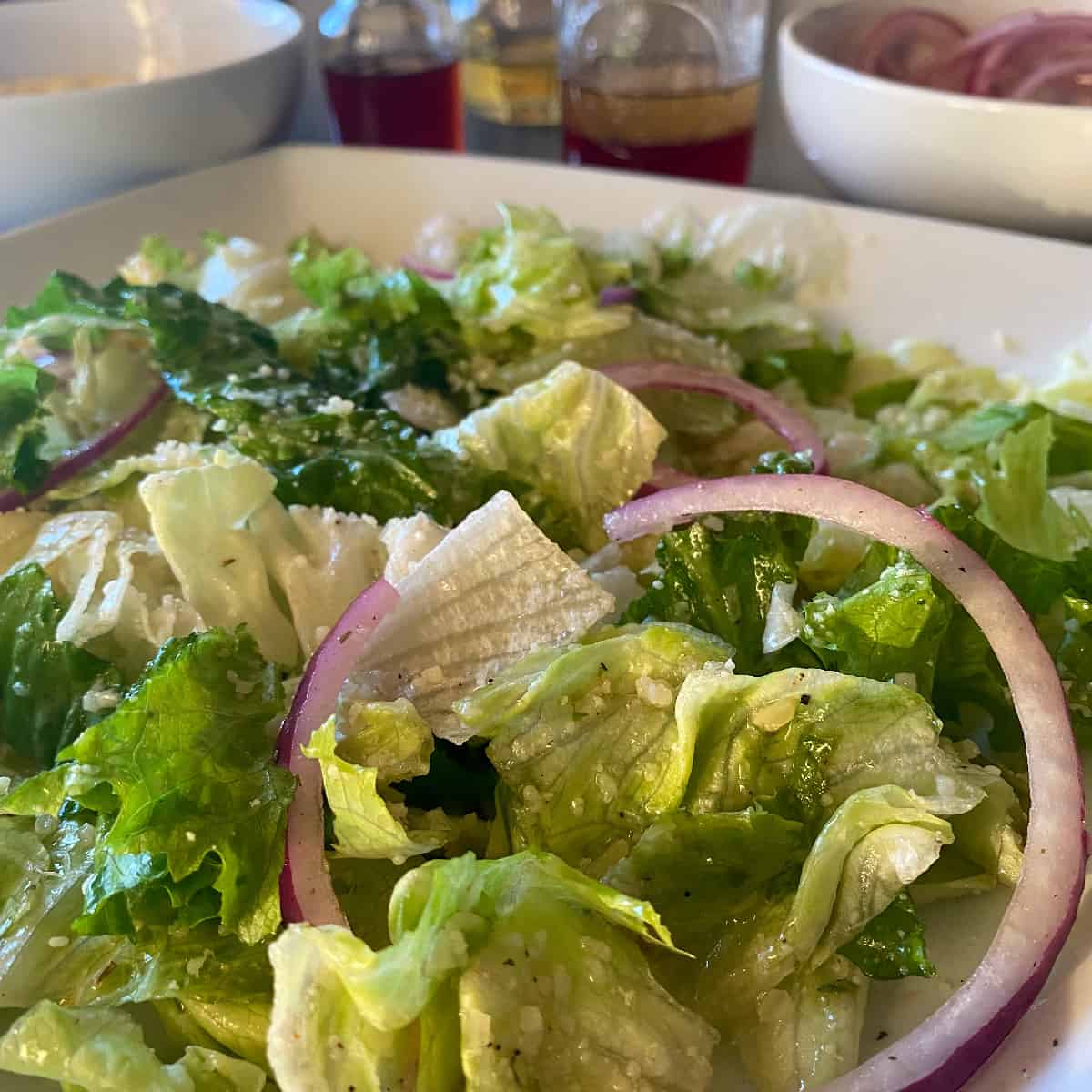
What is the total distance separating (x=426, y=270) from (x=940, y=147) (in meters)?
0.77

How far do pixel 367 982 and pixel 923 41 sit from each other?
1.84 m

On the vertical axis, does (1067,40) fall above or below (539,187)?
above

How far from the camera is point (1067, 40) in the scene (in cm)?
177

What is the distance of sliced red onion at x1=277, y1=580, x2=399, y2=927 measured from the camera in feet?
2.41

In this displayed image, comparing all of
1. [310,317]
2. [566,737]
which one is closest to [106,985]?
[566,737]

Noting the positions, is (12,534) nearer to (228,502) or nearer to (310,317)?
(228,502)

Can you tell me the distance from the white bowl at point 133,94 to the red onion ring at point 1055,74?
1.24 m

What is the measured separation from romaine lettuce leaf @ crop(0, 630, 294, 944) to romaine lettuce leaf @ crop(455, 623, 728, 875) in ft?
0.54

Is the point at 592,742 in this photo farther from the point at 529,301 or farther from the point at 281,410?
the point at 529,301

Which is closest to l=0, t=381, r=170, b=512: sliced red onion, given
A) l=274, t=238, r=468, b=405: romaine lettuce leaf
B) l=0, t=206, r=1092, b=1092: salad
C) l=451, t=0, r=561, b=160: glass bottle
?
l=0, t=206, r=1092, b=1092: salad

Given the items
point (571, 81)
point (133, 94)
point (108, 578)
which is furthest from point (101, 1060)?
point (571, 81)

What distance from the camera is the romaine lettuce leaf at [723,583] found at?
35.9 inches

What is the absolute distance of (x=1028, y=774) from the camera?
0.80 metres

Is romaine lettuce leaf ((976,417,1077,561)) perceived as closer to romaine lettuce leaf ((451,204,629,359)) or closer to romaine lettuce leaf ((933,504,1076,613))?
romaine lettuce leaf ((933,504,1076,613))
